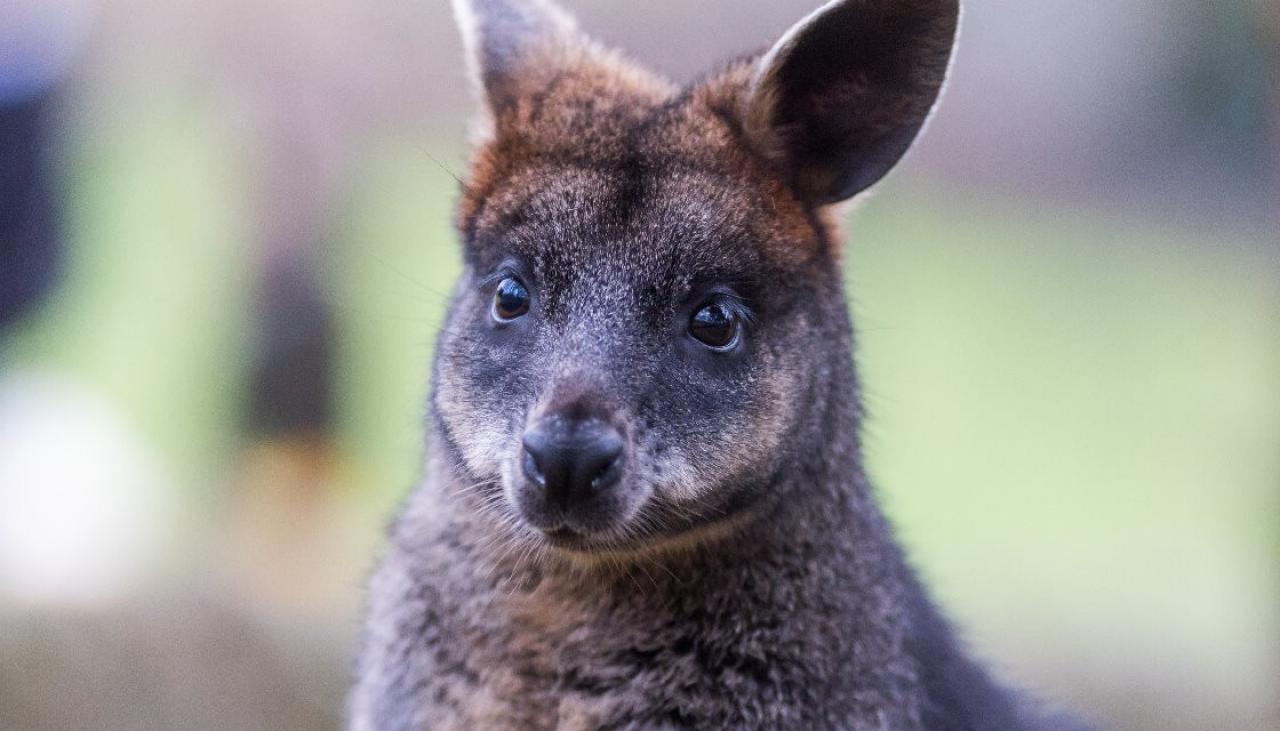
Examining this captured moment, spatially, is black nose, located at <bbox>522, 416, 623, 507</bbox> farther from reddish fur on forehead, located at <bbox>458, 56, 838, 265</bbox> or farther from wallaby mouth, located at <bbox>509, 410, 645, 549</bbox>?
reddish fur on forehead, located at <bbox>458, 56, 838, 265</bbox>

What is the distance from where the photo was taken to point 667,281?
3.07 metres

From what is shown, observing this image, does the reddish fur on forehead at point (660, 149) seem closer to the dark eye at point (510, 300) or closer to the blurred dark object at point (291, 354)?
the dark eye at point (510, 300)

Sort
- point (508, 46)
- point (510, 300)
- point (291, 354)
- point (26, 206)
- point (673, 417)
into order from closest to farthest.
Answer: point (673, 417)
point (510, 300)
point (508, 46)
point (26, 206)
point (291, 354)

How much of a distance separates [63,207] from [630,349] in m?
4.64

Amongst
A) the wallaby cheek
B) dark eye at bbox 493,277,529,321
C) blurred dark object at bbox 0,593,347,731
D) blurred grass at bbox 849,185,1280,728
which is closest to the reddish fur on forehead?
dark eye at bbox 493,277,529,321

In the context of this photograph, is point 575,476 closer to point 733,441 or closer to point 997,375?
point 733,441

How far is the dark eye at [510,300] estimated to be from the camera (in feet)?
10.5

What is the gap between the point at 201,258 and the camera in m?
7.60

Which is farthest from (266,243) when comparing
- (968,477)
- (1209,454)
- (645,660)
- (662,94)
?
(1209,454)

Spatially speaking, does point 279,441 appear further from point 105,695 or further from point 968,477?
point 968,477

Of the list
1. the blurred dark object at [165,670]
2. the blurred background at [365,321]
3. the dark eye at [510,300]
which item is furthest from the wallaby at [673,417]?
the blurred dark object at [165,670]

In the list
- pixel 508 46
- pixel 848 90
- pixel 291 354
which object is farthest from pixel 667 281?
pixel 291 354

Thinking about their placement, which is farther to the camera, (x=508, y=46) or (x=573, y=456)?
(x=508, y=46)

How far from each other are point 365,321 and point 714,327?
4.71m
